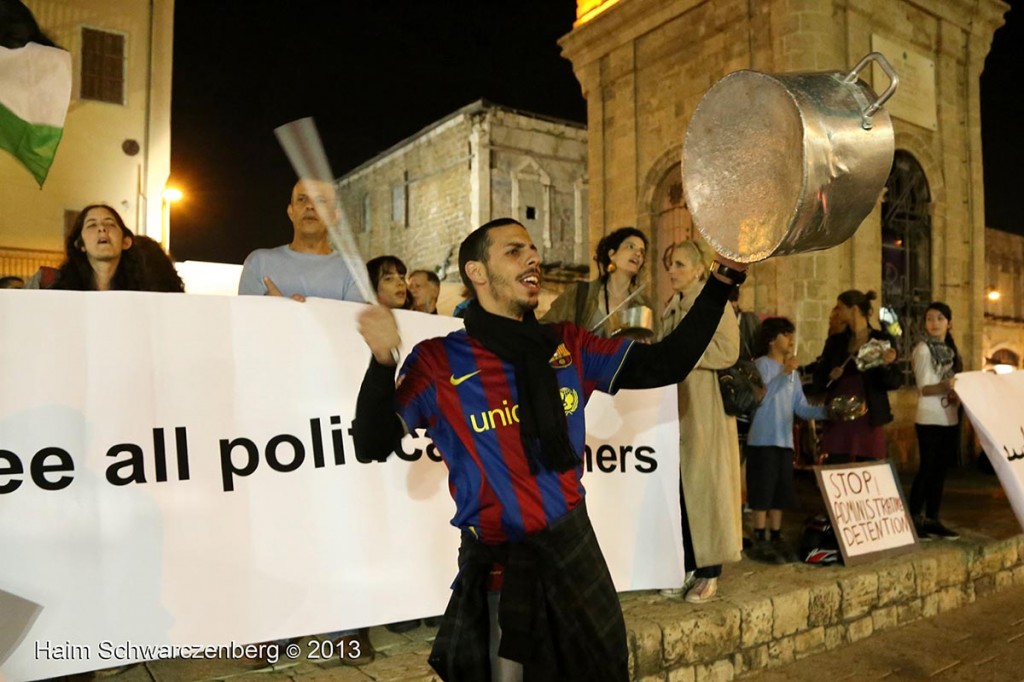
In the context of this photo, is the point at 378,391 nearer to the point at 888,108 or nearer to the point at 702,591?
the point at 702,591

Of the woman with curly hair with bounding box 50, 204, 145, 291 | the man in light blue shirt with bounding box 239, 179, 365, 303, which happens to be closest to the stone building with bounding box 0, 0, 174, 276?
the woman with curly hair with bounding box 50, 204, 145, 291

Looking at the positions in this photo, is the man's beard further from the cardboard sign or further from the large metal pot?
the cardboard sign

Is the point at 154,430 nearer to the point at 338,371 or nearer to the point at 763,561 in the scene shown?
the point at 338,371

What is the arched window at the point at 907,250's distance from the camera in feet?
38.1

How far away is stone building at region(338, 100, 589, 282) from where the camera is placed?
28.3 metres

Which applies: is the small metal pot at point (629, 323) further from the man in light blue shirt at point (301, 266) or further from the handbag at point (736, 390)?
the man in light blue shirt at point (301, 266)

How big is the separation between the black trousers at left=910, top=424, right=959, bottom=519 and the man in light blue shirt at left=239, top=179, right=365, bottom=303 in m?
4.64

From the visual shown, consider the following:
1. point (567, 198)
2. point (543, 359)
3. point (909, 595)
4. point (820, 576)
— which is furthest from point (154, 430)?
point (567, 198)

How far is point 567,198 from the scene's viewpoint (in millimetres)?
30906

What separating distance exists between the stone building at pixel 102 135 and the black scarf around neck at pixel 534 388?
548 inches

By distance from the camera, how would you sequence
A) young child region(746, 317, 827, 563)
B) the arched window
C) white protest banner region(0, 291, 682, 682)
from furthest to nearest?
1. the arched window
2. young child region(746, 317, 827, 563)
3. white protest banner region(0, 291, 682, 682)

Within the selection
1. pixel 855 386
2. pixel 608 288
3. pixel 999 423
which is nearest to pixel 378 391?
pixel 608 288

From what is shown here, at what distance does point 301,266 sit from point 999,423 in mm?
5170

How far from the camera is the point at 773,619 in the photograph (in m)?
4.15
